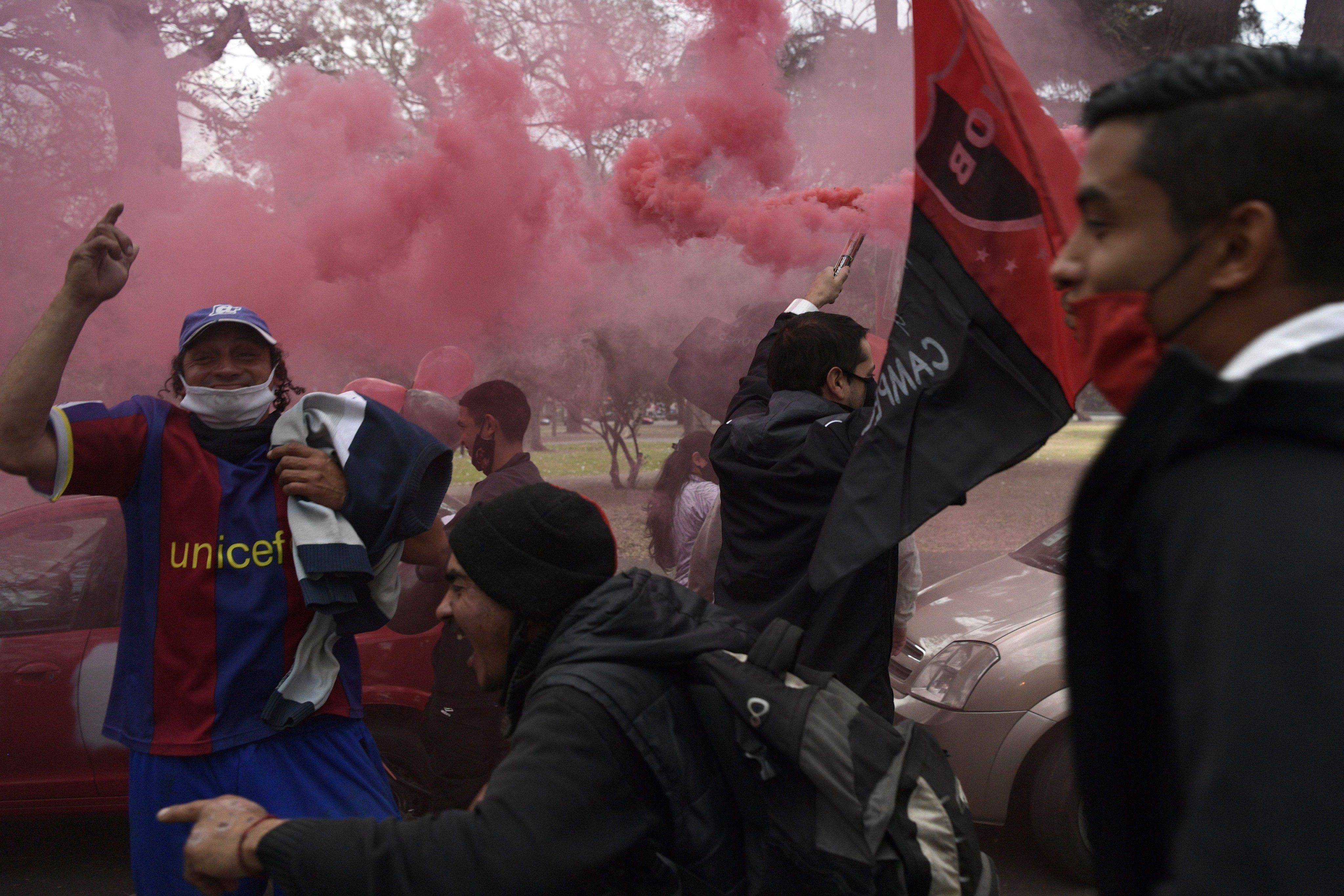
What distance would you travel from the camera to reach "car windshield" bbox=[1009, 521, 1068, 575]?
4.78 m

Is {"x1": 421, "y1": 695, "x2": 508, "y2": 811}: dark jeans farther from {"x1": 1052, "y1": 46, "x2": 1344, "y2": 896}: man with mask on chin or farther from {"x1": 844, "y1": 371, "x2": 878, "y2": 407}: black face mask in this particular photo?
{"x1": 1052, "y1": 46, "x2": 1344, "y2": 896}: man with mask on chin

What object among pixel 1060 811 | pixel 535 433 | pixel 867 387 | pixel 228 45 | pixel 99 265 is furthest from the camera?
pixel 535 433

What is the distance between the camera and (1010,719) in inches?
154

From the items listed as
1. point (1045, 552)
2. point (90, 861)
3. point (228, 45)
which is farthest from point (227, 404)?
point (228, 45)

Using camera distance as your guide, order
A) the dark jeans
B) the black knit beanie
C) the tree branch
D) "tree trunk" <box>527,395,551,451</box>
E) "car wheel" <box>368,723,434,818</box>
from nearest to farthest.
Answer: the black knit beanie → the dark jeans → "car wheel" <box>368,723,434,818</box> → the tree branch → "tree trunk" <box>527,395,551,451</box>

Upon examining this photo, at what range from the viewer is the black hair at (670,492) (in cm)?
497

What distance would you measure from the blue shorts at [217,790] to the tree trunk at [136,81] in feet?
15.5

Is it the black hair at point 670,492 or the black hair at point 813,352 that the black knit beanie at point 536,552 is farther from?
the black hair at point 670,492

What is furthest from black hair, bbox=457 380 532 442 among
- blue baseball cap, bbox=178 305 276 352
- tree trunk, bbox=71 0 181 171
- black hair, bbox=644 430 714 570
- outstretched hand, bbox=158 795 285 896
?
outstretched hand, bbox=158 795 285 896

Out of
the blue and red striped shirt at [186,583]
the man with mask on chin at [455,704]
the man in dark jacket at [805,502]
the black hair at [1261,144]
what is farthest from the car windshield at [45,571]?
the black hair at [1261,144]

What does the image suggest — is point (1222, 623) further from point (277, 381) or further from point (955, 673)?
point (955, 673)

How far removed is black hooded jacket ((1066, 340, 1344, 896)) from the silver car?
3.30 metres

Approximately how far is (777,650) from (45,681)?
376cm

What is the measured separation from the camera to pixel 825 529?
229 cm
